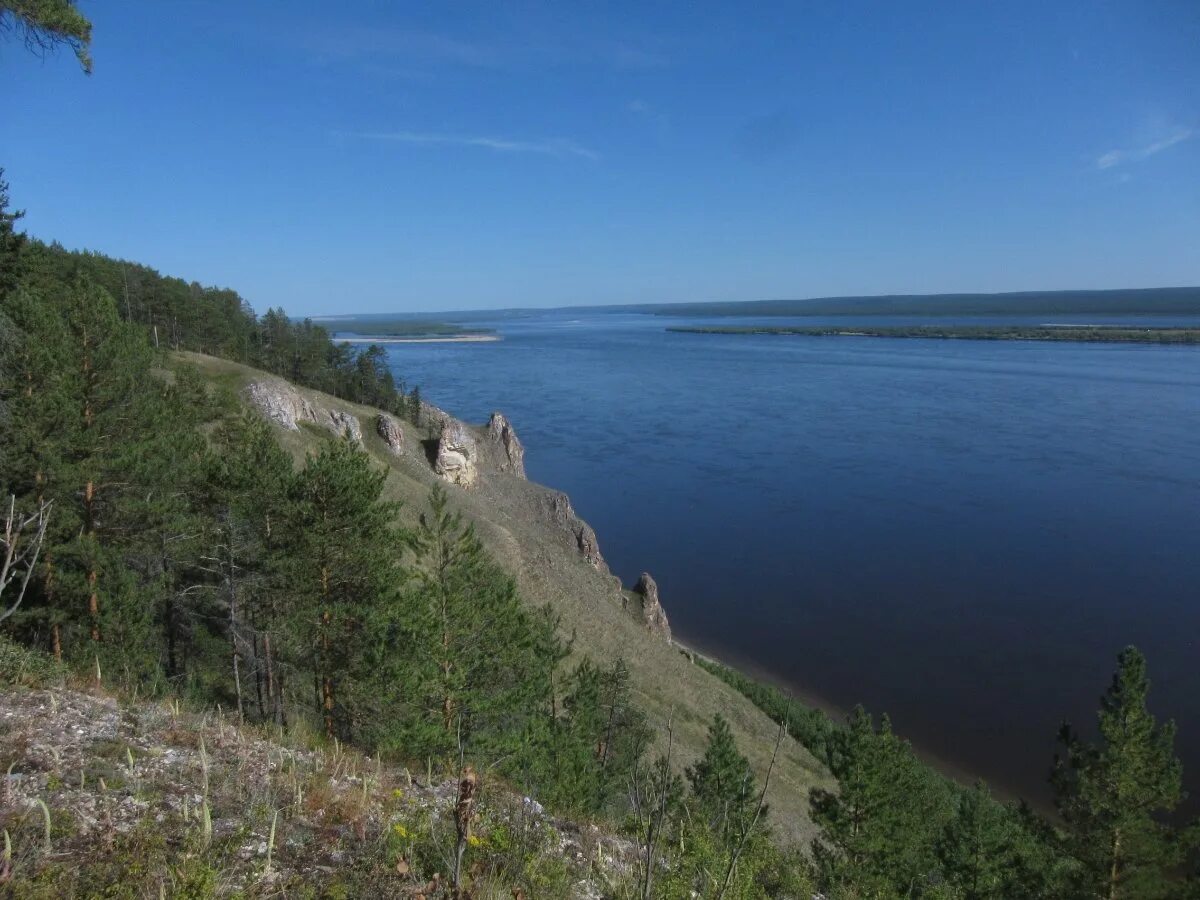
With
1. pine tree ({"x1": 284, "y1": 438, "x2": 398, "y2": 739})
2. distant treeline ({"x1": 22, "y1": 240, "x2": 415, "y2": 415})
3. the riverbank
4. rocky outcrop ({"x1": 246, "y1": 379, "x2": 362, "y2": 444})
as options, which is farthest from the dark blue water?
pine tree ({"x1": 284, "y1": 438, "x2": 398, "y2": 739})

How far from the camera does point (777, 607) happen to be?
129ft

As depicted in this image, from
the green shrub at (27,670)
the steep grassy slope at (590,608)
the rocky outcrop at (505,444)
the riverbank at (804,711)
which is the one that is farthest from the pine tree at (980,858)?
the rocky outcrop at (505,444)

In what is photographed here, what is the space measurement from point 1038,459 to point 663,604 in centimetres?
3567

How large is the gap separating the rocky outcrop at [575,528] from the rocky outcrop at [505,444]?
1032 cm

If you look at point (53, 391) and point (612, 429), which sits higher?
point (53, 391)

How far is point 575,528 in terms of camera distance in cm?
4188

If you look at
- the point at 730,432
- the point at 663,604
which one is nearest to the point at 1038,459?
the point at 730,432

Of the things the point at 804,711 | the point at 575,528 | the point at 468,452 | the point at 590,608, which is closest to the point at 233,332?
the point at 468,452

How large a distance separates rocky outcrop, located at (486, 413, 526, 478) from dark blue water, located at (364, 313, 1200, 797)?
16.2 feet

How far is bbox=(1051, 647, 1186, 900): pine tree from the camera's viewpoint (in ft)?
45.8

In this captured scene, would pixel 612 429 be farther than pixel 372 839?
Yes

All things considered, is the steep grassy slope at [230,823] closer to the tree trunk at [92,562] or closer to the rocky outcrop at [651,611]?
the tree trunk at [92,562]

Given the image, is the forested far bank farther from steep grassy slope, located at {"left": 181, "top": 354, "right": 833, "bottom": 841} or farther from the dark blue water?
the dark blue water

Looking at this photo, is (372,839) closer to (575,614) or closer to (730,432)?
(575,614)
